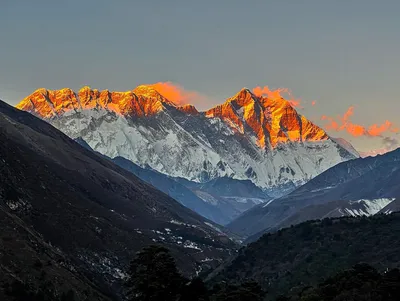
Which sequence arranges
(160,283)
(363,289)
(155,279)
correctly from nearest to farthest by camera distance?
(160,283), (155,279), (363,289)

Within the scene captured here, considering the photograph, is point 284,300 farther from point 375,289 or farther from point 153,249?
point 153,249

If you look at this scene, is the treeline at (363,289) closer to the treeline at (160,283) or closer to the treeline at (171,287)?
the treeline at (171,287)

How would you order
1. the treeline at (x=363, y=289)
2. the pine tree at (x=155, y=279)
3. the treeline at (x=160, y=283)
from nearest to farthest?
the pine tree at (x=155, y=279)
the treeline at (x=160, y=283)
the treeline at (x=363, y=289)

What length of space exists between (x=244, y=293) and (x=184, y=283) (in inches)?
434

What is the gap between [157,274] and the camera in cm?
11375

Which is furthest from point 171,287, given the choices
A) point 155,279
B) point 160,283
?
point 155,279

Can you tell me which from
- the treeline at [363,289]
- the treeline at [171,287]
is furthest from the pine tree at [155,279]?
the treeline at [363,289]

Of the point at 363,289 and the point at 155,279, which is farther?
the point at 363,289

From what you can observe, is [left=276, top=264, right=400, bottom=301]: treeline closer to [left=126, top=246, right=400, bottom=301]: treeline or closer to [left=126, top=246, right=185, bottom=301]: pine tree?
[left=126, top=246, right=400, bottom=301]: treeline

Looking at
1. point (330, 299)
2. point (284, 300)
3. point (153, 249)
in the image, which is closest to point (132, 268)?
point (153, 249)

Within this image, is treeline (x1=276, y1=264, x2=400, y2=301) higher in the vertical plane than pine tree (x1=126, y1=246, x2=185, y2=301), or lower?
higher

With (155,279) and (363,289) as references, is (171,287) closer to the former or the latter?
(155,279)

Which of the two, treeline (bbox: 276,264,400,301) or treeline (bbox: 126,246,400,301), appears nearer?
A: treeline (bbox: 126,246,400,301)

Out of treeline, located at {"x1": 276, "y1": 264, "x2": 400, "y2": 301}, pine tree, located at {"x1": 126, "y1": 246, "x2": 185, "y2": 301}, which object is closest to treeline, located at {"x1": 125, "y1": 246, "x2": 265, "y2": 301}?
pine tree, located at {"x1": 126, "y1": 246, "x2": 185, "y2": 301}
